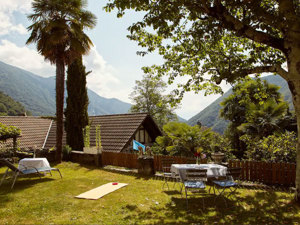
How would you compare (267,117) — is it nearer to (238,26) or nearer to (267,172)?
(267,172)

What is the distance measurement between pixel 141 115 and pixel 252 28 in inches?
448

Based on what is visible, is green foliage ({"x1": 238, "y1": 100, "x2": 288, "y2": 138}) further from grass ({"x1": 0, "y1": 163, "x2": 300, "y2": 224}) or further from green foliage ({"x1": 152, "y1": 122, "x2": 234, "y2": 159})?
grass ({"x1": 0, "y1": 163, "x2": 300, "y2": 224})

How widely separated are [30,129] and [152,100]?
72.4ft

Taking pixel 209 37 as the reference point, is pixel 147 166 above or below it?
A: below

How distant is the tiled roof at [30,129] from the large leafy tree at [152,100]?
64.2 ft

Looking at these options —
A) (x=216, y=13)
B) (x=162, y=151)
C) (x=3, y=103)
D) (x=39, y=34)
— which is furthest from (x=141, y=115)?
(x=3, y=103)

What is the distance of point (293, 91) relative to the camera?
226 inches

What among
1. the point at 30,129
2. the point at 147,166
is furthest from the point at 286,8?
the point at 30,129

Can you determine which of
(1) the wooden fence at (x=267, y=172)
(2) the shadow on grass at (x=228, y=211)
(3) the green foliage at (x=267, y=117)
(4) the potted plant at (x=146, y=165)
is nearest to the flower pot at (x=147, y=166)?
(4) the potted plant at (x=146, y=165)

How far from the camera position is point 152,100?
1452 inches

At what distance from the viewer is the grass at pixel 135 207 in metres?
4.59

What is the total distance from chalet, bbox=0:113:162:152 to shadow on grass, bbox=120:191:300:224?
9122 mm

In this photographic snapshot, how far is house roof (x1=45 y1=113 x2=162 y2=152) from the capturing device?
1483cm

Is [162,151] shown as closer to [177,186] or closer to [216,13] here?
[177,186]
